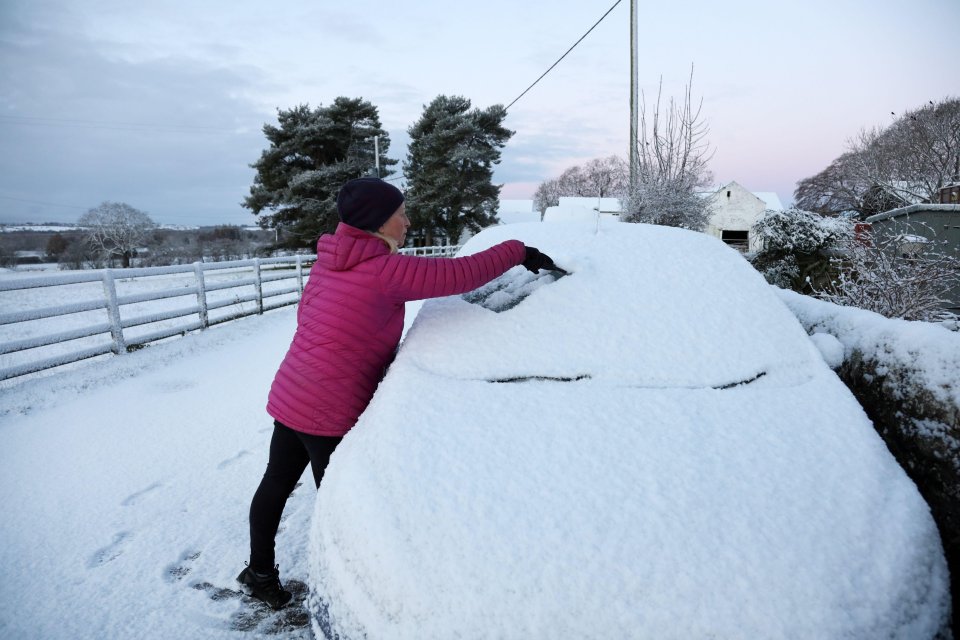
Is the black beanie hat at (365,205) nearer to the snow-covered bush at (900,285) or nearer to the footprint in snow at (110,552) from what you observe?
the footprint in snow at (110,552)

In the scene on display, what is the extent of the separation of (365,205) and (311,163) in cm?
3066

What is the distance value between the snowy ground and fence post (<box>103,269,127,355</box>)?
1036 millimetres

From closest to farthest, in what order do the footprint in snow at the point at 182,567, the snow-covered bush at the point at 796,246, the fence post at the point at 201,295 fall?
the footprint in snow at the point at 182,567
the fence post at the point at 201,295
the snow-covered bush at the point at 796,246

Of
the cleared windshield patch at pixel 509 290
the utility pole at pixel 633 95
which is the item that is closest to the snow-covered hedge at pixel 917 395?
the cleared windshield patch at pixel 509 290

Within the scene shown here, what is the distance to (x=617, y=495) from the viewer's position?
116 centimetres

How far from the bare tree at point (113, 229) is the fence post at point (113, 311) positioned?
42.3 metres

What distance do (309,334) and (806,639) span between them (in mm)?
1614

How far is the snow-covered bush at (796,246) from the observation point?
846cm

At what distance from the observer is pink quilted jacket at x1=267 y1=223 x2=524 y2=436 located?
1668 millimetres

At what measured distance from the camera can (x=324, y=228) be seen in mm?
27375

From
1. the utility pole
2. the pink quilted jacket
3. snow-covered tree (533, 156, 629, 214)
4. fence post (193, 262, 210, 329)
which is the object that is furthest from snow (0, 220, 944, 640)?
snow-covered tree (533, 156, 629, 214)

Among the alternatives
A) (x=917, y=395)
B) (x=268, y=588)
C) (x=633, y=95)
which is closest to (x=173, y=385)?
(x=268, y=588)

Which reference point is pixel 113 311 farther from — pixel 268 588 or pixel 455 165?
pixel 455 165

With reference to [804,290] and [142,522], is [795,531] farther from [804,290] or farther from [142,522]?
[804,290]
